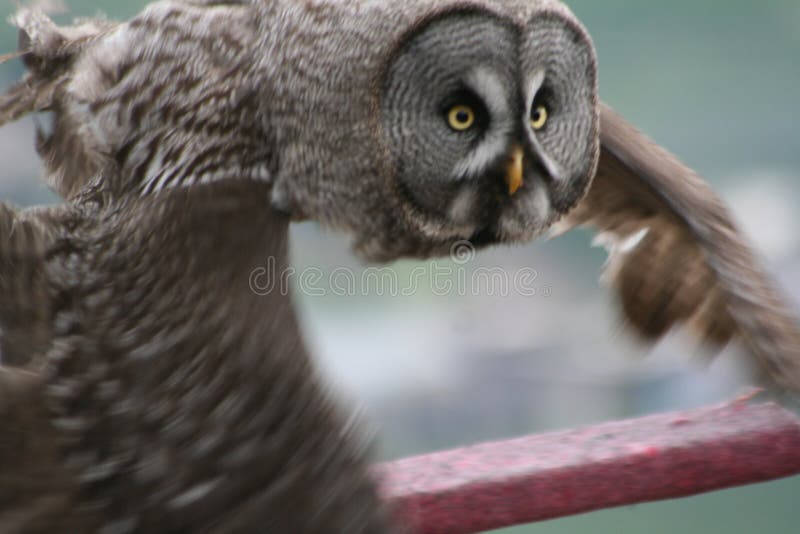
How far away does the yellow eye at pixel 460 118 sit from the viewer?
58.2 inches

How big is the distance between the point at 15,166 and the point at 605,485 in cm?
157

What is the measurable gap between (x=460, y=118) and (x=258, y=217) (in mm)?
322

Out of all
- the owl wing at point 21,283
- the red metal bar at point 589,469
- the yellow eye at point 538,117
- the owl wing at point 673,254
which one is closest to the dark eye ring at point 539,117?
the yellow eye at point 538,117

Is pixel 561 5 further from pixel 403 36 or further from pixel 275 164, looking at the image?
pixel 275 164

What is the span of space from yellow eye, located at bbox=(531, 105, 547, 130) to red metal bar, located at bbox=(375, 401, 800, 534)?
0.47 metres

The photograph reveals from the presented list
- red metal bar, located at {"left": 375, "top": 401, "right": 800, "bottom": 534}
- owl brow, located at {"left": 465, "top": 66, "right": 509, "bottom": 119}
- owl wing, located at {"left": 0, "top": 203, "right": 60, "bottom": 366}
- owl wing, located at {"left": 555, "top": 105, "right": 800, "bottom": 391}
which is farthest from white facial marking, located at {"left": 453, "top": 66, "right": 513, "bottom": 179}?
owl wing, located at {"left": 0, "top": 203, "right": 60, "bottom": 366}

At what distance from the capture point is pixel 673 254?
180 cm

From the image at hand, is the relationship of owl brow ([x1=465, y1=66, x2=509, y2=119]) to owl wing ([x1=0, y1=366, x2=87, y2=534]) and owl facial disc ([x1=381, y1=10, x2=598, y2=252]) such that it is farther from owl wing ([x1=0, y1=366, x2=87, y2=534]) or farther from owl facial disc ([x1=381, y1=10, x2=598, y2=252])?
owl wing ([x1=0, y1=366, x2=87, y2=534])

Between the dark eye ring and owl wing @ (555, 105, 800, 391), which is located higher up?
the dark eye ring

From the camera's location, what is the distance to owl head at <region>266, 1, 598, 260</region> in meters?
1.45

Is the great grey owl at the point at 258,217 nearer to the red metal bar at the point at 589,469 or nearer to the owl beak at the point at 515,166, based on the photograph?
the owl beak at the point at 515,166

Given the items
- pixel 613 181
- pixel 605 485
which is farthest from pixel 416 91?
pixel 605 485

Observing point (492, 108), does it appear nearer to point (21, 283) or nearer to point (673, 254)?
point (673, 254)

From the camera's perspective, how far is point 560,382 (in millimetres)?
3738
